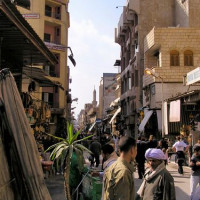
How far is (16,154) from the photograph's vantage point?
2.71m

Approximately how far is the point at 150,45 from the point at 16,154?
24.8 metres

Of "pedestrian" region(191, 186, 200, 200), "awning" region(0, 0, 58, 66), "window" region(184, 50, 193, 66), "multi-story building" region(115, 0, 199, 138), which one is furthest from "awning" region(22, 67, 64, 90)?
"window" region(184, 50, 193, 66)

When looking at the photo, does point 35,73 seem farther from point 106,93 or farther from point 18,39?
point 106,93

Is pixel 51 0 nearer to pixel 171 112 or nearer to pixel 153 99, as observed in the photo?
pixel 153 99

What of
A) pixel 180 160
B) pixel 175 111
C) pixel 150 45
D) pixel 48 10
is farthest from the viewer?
pixel 48 10

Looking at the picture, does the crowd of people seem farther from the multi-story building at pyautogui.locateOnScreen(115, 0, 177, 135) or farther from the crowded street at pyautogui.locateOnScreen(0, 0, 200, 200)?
the multi-story building at pyautogui.locateOnScreen(115, 0, 177, 135)

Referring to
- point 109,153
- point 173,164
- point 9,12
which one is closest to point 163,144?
point 173,164

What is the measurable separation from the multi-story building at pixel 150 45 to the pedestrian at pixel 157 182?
21013mm

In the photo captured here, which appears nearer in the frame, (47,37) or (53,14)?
(47,37)

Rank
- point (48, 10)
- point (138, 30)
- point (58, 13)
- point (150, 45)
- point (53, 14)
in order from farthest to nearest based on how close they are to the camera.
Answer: point (58, 13)
point (53, 14)
point (48, 10)
point (138, 30)
point (150, 45)

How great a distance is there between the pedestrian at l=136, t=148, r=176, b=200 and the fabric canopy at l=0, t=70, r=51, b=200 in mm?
1608

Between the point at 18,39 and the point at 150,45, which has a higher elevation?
the point at 150,45

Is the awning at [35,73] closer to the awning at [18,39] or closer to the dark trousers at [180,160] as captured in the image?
the awning at [18,39]

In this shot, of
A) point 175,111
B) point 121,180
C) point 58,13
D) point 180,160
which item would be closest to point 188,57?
point 175,111
